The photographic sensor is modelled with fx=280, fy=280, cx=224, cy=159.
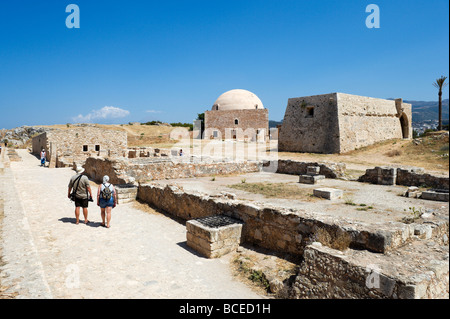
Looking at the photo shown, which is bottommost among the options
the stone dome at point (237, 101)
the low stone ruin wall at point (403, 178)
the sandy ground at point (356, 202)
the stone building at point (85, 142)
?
the sandy ground at point (356, 202)

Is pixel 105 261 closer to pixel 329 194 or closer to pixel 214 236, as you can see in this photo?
pixel 214 236

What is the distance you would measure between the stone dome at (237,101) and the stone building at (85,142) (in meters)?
23.1

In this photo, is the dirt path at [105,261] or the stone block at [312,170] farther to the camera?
the stone block at [312,170]

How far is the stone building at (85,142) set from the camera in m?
23.6

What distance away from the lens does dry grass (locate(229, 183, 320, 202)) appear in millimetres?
9298

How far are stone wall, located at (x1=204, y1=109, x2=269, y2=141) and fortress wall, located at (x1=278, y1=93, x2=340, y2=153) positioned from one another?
16.0 m

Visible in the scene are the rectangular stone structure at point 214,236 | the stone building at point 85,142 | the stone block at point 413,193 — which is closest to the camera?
the rectangular stone structure at point 214,236

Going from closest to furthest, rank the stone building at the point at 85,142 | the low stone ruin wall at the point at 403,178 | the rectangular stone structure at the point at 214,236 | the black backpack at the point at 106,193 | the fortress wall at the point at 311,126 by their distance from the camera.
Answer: the rectangular stone structure at the point at 214,236
the black backpack at the point at 106,193
the low stone ruin wall at the point at 403,178
the fortress wall at the point at 311,126
the stone building at the point at 85,142

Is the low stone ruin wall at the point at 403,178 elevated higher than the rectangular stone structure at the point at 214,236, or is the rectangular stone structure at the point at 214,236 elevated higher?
the low stone ruin wall at the point at 403,178

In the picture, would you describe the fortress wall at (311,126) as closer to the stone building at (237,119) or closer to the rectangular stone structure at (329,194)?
the rectangular stone structure at (329,194)

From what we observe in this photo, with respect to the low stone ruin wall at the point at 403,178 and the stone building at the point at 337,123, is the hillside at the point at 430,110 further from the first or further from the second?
the stone building at the point at 337,123

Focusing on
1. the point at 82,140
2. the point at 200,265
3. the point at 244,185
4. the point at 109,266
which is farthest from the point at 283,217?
the point at 82,140

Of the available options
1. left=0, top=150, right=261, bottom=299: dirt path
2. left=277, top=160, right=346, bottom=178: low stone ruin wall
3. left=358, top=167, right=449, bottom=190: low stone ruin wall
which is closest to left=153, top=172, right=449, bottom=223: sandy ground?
left=358, top=167, right=449, bottom=190: low stone ruin wall

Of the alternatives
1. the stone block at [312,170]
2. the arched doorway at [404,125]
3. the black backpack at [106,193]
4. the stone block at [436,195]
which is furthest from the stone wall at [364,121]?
the black backpack at [106,193]
